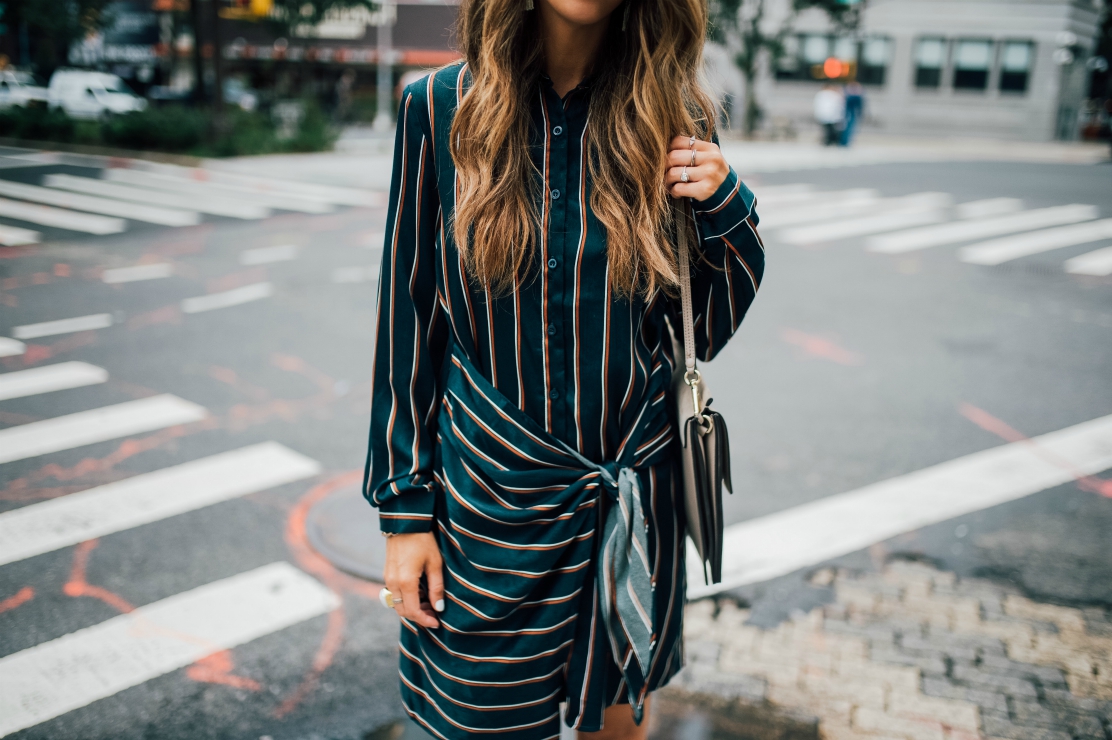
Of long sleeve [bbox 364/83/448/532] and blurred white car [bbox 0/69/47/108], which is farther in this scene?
blurred white car [bbox 0/69/47/108]

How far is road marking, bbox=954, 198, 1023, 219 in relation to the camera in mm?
14641

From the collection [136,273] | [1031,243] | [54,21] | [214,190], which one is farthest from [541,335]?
[54,21]

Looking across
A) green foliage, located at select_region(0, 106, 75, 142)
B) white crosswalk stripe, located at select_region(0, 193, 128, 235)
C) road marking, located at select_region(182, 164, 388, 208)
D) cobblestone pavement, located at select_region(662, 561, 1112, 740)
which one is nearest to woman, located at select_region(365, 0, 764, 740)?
cobblestone pavement, located at select_region(662, 561, 1112, 740)

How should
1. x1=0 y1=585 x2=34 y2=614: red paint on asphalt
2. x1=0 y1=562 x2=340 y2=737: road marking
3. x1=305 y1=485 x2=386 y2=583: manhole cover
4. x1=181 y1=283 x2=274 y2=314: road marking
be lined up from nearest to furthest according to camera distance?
x1=0 y1=562 x2=340 y2=737: road marking → x1=0 y1=585 x2=34 y2=614: red paint on asphalt → x1=305 y1=485 x2=386 y2=583: manhole cover → x1=181 y1=283 x2=274 y2=314: road marking

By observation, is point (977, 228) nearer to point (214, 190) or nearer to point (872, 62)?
point (214, 190)

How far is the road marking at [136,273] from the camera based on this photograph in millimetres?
9219

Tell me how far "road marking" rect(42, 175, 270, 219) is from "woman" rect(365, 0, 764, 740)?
41.1 ft

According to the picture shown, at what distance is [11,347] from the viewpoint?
6930mm

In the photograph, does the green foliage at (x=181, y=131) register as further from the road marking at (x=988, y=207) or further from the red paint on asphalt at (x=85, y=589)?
the red paint on asphalt at (x=85, y=589)

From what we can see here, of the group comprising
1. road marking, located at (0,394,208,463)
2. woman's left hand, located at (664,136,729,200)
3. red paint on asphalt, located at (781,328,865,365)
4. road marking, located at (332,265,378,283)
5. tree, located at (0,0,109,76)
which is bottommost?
road marking, located at (0,394,208,463)

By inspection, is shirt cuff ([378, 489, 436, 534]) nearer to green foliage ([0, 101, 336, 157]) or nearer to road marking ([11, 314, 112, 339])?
road marking ([11, 314, 112, 339])

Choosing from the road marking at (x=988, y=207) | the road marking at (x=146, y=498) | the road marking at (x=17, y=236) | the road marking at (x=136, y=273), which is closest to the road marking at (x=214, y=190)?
the road marking at (x=17, y=236)

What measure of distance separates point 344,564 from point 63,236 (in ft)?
30.8

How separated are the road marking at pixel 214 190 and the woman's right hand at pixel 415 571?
42.4 feet
